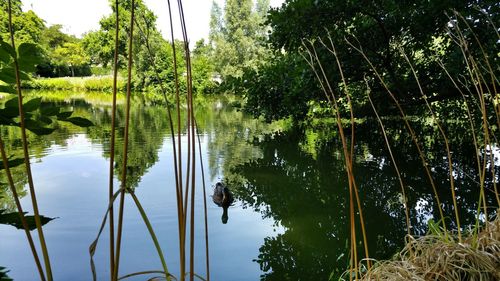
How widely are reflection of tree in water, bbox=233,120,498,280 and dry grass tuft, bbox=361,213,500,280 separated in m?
1.03

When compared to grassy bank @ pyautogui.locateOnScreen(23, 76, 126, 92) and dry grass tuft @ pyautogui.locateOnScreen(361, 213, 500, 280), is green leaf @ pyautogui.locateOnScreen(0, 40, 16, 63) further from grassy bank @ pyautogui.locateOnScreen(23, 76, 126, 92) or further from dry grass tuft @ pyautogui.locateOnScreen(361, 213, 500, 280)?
grassy bank @ pyautogui.locateOnScreen(23, 76, 126, 92)

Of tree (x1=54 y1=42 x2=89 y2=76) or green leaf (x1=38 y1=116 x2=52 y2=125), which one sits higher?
tree (x1=54 y1=42 x2=89 y2=76)

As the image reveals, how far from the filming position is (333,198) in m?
5.22

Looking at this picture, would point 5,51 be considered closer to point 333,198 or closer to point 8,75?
point 8,75

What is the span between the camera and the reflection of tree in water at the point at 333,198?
3566mm

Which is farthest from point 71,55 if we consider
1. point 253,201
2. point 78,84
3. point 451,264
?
point 451,264

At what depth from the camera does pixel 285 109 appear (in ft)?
21.5

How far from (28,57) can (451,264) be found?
3.33 ft

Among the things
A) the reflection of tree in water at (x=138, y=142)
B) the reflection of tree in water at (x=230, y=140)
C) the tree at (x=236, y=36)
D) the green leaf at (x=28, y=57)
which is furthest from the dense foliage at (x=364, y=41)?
the tree at (x=236, y=36)

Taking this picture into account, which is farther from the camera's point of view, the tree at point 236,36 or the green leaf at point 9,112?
the tree at point 236,36

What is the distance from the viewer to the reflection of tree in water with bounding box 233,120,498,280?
3.57m

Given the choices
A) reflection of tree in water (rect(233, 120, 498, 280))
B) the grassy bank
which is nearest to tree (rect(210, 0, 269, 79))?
the grassy bank

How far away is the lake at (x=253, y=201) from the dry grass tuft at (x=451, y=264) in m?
0.86

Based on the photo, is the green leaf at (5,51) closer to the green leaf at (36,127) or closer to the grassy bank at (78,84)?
the green leaf at (36,127)
